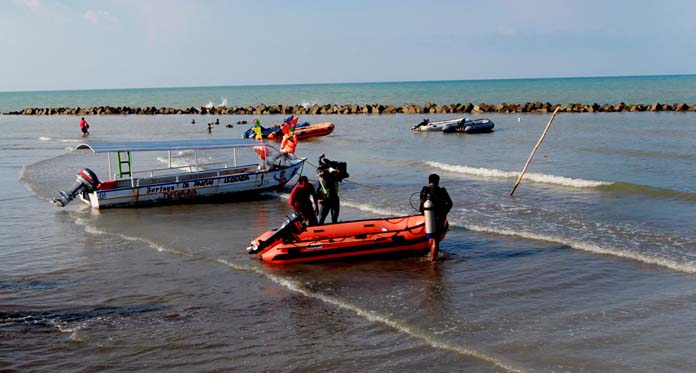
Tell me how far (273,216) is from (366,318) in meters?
8.90

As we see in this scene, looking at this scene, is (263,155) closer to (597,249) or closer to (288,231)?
(288,231)

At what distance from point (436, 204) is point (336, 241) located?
2.07 m

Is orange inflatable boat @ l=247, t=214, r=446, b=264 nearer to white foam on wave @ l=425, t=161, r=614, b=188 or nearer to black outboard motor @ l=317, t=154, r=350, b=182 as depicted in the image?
black outboard motor @ l=317, t=154, r=350, b=182

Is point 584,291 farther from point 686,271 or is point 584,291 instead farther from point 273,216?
point 273,216

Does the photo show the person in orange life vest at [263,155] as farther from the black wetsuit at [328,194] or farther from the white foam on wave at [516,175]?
the white foam on wave at [516,175]

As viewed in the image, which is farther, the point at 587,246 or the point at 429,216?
the point at 587,246

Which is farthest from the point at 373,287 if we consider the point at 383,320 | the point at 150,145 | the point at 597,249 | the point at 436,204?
the point at 150,145

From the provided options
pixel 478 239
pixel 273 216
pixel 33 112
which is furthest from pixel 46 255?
pixel 33 112

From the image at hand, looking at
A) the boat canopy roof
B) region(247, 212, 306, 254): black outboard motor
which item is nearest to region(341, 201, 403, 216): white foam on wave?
the boat canopy roof

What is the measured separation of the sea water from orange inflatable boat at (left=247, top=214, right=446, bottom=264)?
10.6 inches

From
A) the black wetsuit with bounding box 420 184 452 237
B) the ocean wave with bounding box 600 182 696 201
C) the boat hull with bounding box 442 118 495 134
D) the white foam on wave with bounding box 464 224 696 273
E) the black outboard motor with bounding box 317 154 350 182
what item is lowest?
the white foam on wave with bounding box 464 224 696 273

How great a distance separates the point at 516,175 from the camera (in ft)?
78.8

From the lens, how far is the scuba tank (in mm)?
12477

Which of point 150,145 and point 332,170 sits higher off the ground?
point 150,145
